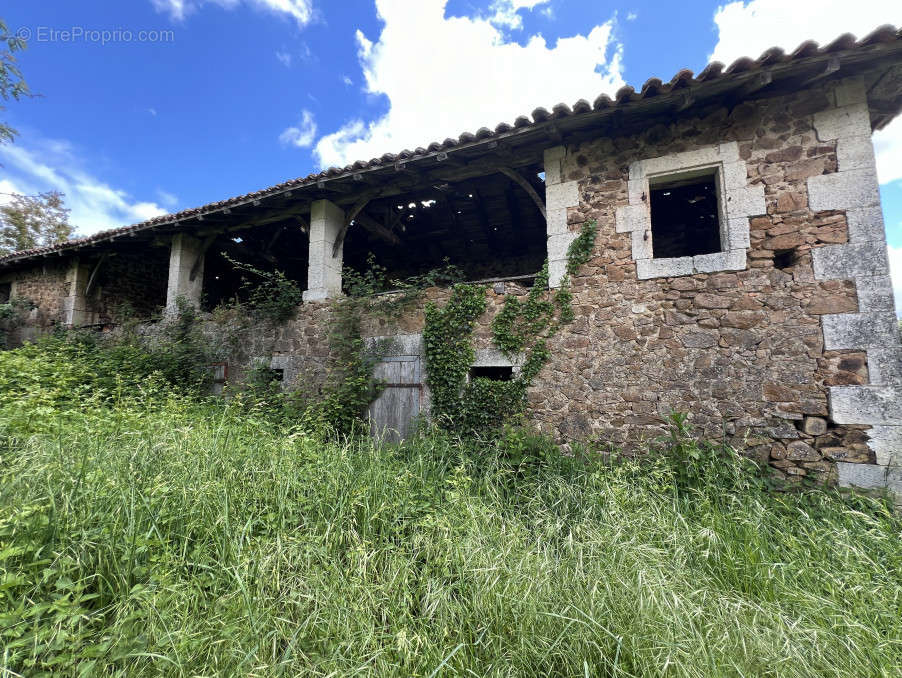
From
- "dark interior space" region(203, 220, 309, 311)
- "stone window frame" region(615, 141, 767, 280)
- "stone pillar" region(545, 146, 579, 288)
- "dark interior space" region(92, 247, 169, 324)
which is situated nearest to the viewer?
"stone window frame" region(615, 141, 767, 280)

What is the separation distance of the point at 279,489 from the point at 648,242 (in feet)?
15.0

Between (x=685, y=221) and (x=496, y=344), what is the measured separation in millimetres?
5133

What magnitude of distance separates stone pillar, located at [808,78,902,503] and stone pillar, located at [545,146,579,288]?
7.98 ft

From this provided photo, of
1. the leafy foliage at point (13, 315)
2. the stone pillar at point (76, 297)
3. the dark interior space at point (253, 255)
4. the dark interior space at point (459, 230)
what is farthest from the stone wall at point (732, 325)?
the leafy foliage at point (13, 315)

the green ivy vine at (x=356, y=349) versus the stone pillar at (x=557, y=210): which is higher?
the stone pillar at (x=557, y=210)

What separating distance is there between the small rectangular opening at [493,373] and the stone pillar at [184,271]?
578cm

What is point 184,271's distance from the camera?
726cm

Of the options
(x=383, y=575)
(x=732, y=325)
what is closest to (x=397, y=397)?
(x=383, y=575)

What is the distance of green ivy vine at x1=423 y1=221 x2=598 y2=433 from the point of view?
4.60 metres

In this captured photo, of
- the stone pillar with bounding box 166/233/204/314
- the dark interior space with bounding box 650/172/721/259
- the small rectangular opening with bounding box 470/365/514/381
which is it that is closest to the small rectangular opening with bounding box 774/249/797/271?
the dark interior space with bounding box 650/172/721/259

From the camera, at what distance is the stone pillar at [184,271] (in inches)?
280

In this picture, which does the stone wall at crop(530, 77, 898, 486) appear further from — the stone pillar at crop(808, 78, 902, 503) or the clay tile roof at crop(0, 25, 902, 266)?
the clay tile roof at crop(0, 25, 902, 266)

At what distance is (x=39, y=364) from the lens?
5406mm

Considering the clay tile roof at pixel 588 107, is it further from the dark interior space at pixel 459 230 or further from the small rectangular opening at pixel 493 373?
the small rectangular opening at pixel 493 373
